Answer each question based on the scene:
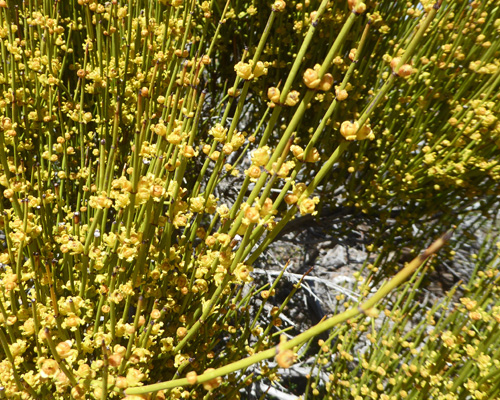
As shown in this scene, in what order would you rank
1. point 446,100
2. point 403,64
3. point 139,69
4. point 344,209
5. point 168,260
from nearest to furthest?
point 403,64, point 168,260, point 139,69, point 446,100, point 344,209

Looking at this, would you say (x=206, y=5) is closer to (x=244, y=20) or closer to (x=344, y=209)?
(x=244, y=20)

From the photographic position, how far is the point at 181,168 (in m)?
0.90

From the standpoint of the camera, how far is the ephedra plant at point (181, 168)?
0.79m

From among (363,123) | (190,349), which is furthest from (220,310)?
(363,123)

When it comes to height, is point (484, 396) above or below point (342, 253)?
above

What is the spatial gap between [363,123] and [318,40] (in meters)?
1.43

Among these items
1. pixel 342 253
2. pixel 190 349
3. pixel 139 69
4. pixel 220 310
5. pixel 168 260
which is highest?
pixel 139 69

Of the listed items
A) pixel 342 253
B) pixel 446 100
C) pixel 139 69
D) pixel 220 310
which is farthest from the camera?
pixel 342 253

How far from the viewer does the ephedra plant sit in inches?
31.3

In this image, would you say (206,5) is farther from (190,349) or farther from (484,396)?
(484,396)

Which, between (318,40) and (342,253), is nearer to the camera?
(318,40)

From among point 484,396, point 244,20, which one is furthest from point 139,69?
point 484,396

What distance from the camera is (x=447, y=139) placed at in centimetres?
199

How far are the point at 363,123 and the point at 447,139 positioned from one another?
1578mm
